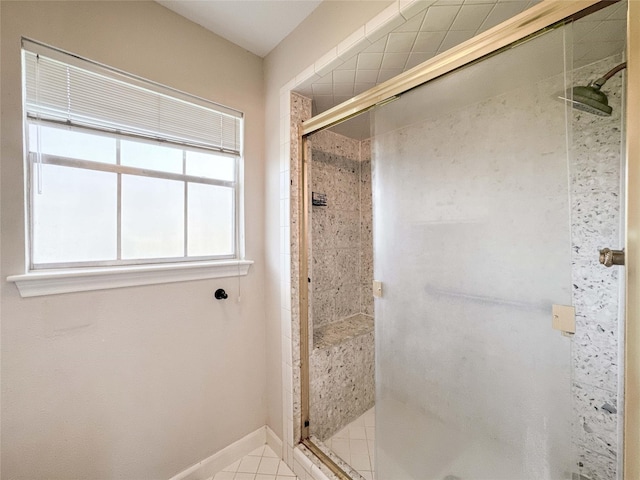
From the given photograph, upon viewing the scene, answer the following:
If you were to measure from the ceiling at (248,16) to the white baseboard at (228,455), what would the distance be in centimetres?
236

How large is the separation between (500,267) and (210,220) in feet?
4.86

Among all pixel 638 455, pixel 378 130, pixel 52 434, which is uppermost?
pixel 378 130

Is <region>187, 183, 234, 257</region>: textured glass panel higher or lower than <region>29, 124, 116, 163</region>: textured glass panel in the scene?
lower

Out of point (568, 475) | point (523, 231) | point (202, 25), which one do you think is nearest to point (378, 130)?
point (523, 231)

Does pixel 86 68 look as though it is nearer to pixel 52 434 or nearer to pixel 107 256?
pixel 107 256

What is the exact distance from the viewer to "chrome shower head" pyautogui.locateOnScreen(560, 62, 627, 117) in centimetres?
101

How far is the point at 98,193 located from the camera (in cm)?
116

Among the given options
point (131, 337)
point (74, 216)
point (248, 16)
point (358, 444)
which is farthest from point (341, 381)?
point (248, 16)

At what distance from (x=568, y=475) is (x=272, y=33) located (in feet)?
7.73

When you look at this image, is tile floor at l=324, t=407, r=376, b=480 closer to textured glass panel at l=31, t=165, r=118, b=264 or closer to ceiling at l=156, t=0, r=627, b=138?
textured glass panel at l=31, t=165, r=118, b=264

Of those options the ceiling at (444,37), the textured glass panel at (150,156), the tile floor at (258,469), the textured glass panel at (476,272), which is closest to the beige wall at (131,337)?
the tile floor at (258,469)

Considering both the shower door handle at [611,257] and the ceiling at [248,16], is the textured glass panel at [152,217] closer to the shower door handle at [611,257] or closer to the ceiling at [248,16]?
the ceiling at [248,16]

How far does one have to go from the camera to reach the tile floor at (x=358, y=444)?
1470 mm

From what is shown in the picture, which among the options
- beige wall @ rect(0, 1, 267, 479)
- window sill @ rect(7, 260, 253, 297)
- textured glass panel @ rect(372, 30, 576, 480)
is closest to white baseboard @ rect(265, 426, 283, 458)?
beige wall @ rect(0, 1, 267, 479)
